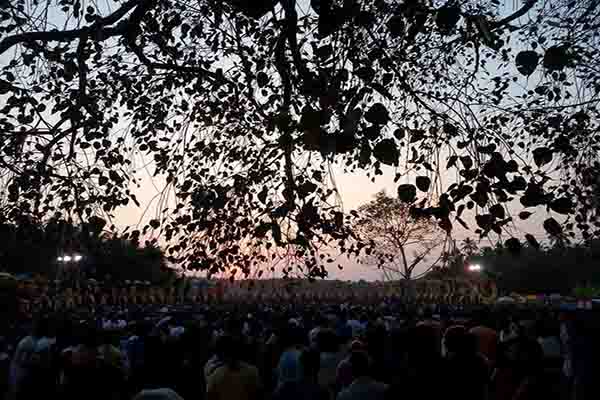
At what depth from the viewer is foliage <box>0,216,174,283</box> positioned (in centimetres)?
605

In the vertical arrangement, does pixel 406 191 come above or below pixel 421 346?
above

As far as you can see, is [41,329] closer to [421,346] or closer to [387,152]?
[421,346]

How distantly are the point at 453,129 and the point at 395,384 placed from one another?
197 centimetres

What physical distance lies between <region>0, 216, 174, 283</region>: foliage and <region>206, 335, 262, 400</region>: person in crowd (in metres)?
1.66

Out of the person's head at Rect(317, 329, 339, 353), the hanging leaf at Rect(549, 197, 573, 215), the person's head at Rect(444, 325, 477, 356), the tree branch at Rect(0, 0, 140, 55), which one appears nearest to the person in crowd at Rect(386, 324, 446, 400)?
the person's head at Rect(444, 325, 477, 356)

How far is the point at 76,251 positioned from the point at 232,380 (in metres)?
3.47

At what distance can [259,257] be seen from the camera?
6566mm

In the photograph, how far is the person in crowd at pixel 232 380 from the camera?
14.3 feet

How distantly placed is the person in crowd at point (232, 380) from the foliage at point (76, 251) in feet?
5.43

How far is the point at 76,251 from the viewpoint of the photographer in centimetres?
688

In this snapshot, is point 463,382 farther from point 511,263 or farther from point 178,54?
point 511,263

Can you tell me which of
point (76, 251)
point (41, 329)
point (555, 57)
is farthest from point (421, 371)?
point (41, 329)

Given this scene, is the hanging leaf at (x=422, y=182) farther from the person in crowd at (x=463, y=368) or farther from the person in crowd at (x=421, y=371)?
the person in crowd at (x=463, y=368)

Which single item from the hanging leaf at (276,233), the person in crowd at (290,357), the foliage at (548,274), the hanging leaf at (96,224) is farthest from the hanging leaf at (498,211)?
the foliage at (548,274)
